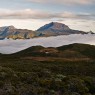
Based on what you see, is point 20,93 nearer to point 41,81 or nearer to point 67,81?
point 41,81

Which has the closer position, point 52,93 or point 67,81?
point 52,93

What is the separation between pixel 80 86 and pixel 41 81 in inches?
230

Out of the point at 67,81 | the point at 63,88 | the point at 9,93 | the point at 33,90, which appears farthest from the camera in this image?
the point at 67,81

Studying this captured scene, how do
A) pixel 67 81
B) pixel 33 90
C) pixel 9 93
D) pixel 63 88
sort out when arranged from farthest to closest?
pixel 67 81
pixel 63 88
pixel 33 90
pixel 9 93

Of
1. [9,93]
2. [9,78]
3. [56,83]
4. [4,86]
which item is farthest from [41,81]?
[9,93]

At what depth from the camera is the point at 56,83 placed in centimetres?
4250

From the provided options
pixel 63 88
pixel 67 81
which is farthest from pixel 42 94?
pixel 67 81

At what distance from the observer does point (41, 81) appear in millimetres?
43469

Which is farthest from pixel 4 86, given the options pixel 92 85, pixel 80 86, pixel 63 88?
pixel 92 85

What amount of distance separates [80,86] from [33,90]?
372 inches

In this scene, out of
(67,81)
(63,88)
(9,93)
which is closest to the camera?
(9,93)

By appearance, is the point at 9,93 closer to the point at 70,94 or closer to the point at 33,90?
the point at 33,90

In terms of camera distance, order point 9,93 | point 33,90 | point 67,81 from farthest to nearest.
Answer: point 67,81 < point 33,90 < point 9,93

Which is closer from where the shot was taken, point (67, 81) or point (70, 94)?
point (70, 94)
